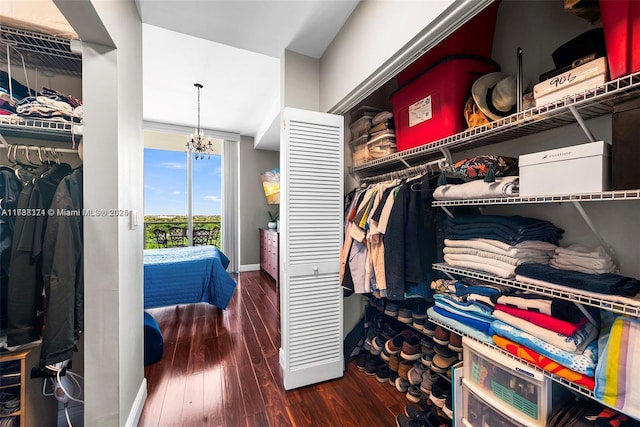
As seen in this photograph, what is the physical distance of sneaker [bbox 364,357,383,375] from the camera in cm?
200

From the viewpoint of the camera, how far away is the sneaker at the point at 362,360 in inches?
81.7

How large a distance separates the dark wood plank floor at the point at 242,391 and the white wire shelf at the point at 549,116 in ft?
5.54

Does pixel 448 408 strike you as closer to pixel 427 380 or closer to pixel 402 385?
pixel 427 380

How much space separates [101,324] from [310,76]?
2217mm

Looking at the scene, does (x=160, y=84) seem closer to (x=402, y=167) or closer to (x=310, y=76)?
(x=310, y=76)

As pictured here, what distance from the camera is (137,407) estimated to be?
154 centimetres

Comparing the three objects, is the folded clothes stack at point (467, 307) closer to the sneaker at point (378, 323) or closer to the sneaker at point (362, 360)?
the sneaker at point (378, 323)

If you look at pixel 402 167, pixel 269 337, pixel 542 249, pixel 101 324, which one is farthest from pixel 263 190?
pixel 542 249

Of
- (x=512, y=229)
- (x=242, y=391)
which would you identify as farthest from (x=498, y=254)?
(x=242, y=391)

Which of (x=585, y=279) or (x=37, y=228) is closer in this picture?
(x=585, y=279)

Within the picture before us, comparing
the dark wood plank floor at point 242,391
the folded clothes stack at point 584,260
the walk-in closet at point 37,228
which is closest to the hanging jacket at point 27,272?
the walk-in closet at point 37,228

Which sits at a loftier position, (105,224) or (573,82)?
(573,82)

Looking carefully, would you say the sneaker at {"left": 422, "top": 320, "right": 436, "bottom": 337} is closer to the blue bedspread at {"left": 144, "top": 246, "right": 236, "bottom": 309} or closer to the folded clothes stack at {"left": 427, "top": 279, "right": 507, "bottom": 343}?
the folded clothes stack at {"left": 427, "top": 279, "right": 507, "bottom": 343}

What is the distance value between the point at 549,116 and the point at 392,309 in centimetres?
153
